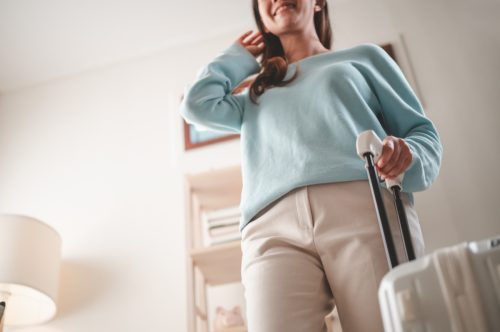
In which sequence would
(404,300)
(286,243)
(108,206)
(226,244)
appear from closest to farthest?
(404,300)
(286,243)
(226,244)
(108,206)

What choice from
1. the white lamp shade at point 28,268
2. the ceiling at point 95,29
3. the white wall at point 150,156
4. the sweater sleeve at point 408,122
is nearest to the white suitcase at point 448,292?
the sweater sleeve at point 408,122

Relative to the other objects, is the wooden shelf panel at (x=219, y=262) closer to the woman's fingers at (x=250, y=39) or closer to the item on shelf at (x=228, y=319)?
the item on shelf at (x=228, y=319)

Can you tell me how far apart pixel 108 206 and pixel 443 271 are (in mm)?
2041

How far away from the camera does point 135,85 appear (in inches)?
113

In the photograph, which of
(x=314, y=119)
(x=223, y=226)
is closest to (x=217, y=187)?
(x=223, y=226)

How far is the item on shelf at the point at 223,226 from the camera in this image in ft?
6.66

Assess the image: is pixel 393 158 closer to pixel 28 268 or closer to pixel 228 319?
pixel 228 319

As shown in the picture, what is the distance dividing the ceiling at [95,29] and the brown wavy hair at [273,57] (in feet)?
3.94

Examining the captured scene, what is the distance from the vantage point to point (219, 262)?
1.98m

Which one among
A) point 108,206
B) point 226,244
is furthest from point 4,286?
point 226,244

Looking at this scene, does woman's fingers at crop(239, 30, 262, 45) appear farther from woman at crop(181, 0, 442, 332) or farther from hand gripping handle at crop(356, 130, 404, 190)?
hand gripping handle at crop(356, 130, 404, 190)

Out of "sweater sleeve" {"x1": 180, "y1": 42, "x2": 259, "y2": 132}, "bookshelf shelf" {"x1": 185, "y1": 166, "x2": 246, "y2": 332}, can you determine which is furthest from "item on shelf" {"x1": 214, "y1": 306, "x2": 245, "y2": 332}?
"sweater sleeve" {"x1": 180, "y1": 42, "x2": 259, "y2": 132}

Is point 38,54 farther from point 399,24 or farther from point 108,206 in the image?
point 399,24

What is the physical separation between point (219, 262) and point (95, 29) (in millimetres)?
1480
